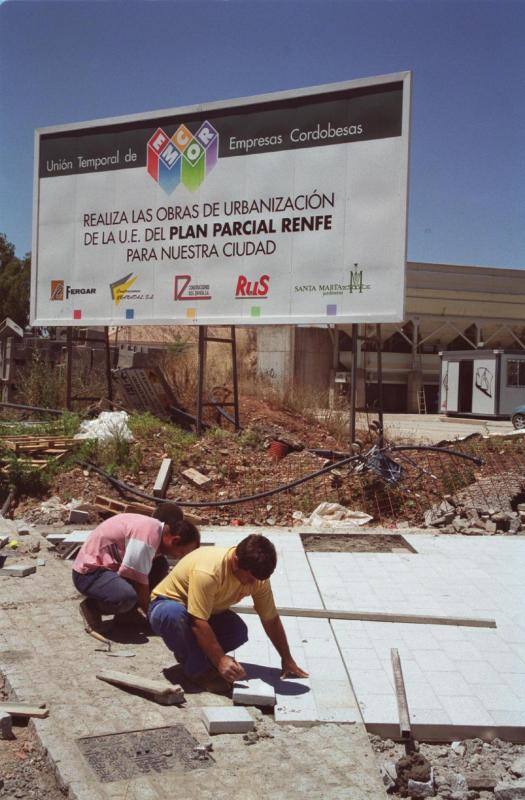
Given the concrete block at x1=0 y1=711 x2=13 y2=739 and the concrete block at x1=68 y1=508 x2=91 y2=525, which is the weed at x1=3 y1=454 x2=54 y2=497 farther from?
the concrete block at x1=0 y1=711 x2=13 y2=739

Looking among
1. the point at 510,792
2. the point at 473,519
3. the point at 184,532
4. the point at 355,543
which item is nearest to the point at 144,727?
the point at 184,532

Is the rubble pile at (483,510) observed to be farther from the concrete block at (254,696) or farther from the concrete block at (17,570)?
the concrete block at (254,696)

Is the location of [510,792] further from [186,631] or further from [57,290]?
[57,290]

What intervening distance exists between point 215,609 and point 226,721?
2.60 feet

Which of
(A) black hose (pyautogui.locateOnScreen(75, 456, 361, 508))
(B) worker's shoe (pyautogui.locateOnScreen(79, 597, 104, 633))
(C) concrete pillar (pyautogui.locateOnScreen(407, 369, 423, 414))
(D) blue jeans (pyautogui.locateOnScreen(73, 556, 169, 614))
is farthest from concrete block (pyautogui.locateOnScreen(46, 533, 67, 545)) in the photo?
(C) concrete pillar (pyautogui.locateOnScreen(407, 369, 423, 414))

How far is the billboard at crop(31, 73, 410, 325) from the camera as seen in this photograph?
12430 mm

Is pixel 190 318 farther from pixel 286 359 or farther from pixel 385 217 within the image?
pixel 286 359

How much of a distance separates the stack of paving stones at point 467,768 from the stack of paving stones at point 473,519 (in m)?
5.65

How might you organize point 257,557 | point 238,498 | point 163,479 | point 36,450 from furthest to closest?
point 36,450 → point 163,479 → point 238,498 → point 257,557

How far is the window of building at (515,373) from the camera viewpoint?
2917cm

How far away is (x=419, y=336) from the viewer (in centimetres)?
3831

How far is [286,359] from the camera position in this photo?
32750mm

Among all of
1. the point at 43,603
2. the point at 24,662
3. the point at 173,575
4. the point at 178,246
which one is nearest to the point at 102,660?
the point at 24,662

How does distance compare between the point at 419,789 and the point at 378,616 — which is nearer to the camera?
the point at 419,789
